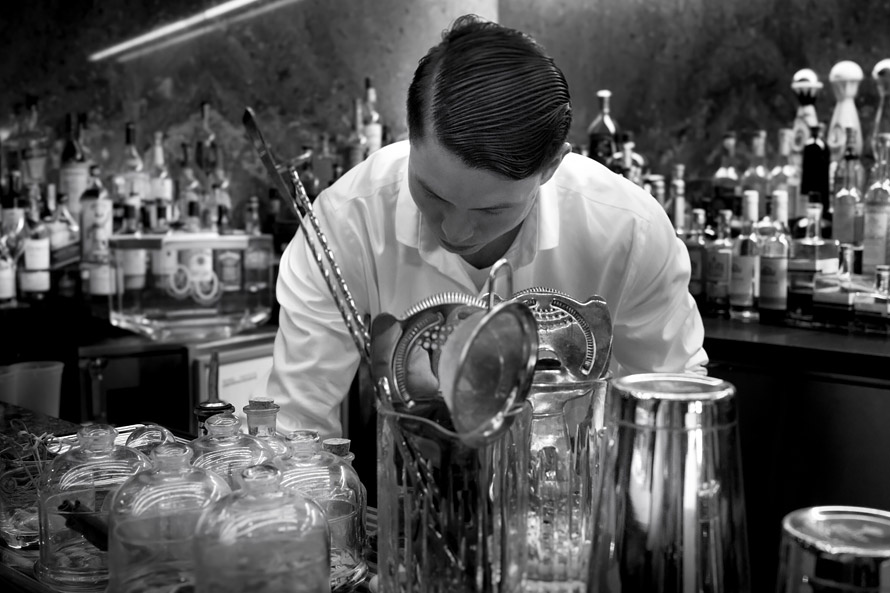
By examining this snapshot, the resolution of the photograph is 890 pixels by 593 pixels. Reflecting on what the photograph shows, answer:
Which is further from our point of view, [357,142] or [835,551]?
[357,142]

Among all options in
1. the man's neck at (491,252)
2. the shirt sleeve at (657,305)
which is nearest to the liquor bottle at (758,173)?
the shirt sleeve at (657,305)

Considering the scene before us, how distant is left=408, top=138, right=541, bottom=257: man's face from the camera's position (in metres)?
A: 1.18

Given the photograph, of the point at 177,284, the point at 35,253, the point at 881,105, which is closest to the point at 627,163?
the point at 881,105

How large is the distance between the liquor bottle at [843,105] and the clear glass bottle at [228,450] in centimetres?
266

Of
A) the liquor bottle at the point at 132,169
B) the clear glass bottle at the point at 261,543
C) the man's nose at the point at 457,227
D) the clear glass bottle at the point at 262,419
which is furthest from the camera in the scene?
the liquor bottle at the point at 132,169

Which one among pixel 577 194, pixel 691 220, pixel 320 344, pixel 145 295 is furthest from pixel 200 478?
pixel 691 220

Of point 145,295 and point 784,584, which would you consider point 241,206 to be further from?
point 784,584

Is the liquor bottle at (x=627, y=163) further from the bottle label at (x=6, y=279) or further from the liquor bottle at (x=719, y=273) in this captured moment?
the bottle label at (x=6, y=279)

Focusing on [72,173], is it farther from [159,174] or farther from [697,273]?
[697,273]

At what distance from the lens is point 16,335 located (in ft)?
9.09

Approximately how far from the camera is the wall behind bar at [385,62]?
3195 mm

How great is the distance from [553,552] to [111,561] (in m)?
0.36

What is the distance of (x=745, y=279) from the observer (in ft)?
9.38

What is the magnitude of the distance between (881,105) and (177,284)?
2298mm
